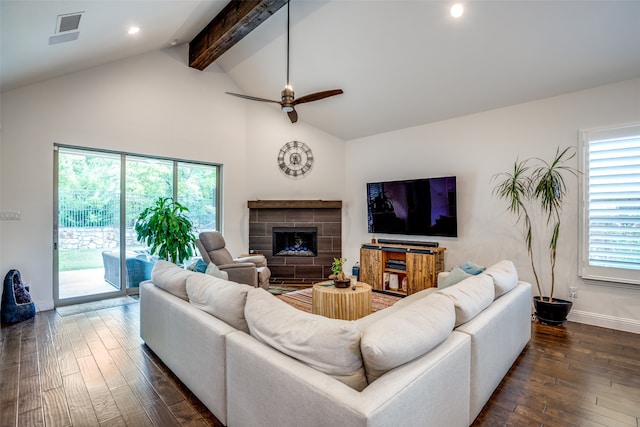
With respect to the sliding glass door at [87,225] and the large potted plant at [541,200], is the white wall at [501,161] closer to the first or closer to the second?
the large potted plant at [541,200]

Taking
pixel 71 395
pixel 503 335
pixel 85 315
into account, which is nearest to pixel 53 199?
pixel 85 315

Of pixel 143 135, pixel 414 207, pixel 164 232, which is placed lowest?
pixel 164 232

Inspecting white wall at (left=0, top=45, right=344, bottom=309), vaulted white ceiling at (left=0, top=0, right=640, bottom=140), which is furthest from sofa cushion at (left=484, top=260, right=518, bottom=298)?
white wall at (left=0, top=45, right=344, bottom=309)

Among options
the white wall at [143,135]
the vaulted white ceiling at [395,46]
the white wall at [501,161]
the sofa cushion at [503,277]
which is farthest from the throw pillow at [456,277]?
the white wall at [143,135]

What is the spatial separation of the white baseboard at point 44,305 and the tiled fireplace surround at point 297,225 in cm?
302

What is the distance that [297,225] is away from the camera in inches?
240

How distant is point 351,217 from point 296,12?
3635mm

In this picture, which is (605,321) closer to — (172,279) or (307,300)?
(307,300)

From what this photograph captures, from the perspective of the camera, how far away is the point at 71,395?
7.27 ft

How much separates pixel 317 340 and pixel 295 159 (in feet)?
16.8

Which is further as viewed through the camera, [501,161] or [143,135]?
[143,135]

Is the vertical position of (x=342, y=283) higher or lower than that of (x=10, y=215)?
lower

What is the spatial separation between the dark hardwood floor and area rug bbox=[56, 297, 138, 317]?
2.04 feet

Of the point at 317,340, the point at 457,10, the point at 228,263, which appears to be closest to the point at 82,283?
the point at 228,263
